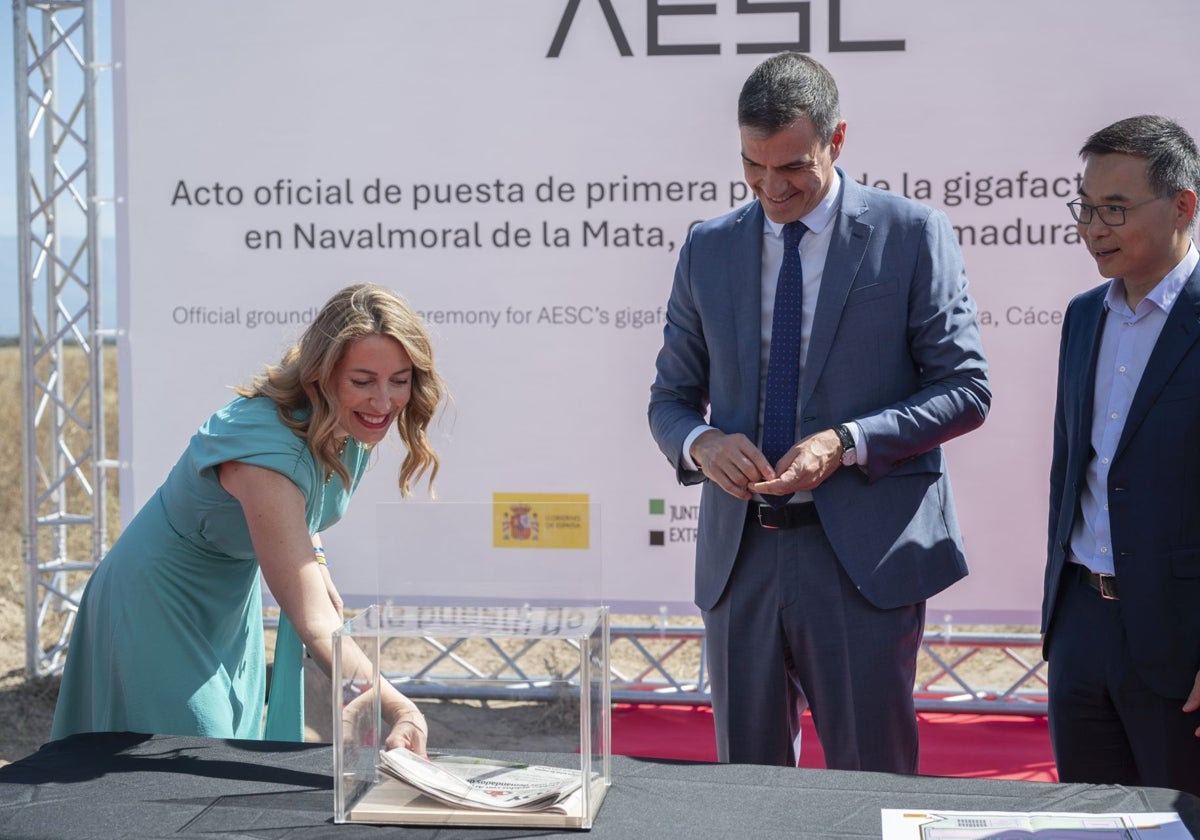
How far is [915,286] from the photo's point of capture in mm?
2143

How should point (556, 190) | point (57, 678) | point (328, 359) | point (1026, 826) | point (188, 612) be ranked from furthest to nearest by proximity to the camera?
point (57, 678), point (556, 190), point (188, 612), point (328, 359), point (1026, 826)

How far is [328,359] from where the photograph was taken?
182cm

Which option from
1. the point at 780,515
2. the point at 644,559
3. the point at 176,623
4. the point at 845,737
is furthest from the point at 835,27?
the point at 176,623

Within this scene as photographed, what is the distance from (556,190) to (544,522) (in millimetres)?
2619

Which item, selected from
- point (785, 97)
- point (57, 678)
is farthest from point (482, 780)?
point (57, 678)

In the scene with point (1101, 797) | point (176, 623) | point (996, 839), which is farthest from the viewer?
point (176, 623)

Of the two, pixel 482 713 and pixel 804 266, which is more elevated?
pixel 804 266

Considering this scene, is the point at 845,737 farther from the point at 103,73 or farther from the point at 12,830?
the point at 103,73

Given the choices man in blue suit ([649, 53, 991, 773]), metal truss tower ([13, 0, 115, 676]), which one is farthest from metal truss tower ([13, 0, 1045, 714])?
man in blue suit ([649, 53, 991, 773])

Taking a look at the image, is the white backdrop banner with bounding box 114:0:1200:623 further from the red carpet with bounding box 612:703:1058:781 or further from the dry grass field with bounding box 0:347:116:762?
the dry grass field with bounding box 0:347:116:762

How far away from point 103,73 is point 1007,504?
345 cm

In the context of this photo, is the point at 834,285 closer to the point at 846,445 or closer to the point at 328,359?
the point at 846,445

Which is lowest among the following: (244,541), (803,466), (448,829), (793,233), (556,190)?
(448,829)

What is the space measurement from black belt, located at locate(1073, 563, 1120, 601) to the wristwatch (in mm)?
438
